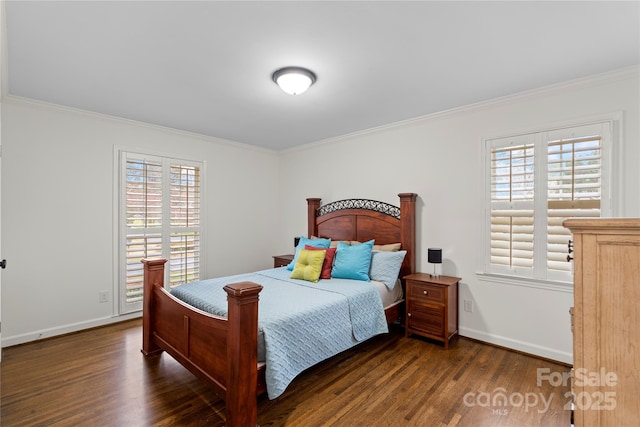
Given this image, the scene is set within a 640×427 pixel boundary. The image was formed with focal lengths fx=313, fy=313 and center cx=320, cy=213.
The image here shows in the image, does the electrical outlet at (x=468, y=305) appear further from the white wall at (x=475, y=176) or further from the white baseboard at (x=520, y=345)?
the white baseboard at (x=520, y=345)

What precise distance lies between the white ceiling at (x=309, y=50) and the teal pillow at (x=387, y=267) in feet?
5.24

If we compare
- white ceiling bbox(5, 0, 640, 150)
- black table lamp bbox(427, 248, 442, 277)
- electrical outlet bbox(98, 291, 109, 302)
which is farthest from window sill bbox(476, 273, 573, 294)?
electrical outlet bbox(98, 291, 109, 302)

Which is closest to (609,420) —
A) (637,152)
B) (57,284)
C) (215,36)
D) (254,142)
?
(637,152)

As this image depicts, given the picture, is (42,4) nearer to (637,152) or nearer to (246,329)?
(246,329)

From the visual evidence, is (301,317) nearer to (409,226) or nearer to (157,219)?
(409,226)

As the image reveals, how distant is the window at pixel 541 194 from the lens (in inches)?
104

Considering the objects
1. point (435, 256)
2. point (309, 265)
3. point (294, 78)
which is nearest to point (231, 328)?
point (309, 265)

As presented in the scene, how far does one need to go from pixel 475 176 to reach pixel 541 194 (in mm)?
610

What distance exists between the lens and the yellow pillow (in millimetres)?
3320

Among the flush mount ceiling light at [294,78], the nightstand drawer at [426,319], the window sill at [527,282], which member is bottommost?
the nightstand drawer at [426,319]

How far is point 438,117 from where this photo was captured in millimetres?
3518

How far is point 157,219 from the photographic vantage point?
13.3 feet

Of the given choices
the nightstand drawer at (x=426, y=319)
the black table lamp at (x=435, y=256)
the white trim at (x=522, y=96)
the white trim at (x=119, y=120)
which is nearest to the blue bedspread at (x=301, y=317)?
the nightstand drawer at (x=426, y=319)

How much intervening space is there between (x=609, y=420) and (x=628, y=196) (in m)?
2.29
